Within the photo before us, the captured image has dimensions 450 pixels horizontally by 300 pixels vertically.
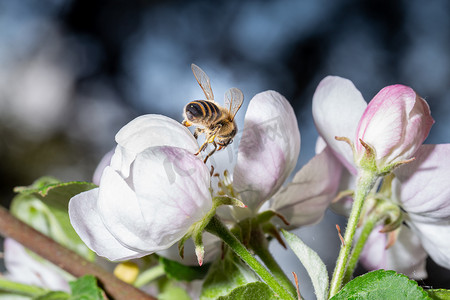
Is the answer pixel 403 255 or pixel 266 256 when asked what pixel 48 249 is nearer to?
pixel 266 256

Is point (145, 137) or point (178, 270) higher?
point (145, 137)

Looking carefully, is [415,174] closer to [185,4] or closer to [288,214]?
[288,214]

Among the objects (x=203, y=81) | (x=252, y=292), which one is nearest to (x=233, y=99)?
(x=203, y=81)

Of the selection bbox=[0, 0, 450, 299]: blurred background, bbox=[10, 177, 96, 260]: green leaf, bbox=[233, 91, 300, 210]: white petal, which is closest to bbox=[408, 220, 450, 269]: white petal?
bbox=[233, 91, 300, 210]: white petal

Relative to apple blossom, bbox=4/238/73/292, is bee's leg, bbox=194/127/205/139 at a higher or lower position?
higher

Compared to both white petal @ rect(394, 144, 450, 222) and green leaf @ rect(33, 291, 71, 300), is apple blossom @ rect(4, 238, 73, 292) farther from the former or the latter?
white petal @ rect(394, 144, 450, 222)

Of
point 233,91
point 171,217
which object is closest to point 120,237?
point 171,217

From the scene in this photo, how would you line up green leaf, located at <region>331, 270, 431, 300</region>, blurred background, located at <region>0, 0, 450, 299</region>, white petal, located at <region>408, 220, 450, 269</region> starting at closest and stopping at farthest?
1. green leaf, located at <region>331, 270, 431, 300</region>
2. white petal, located at <region>408, 220, 450, 269</region>
3. blurred background, located at <region>0, 0, 450, 299</region>
